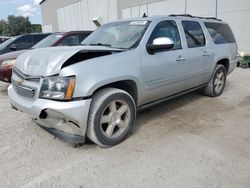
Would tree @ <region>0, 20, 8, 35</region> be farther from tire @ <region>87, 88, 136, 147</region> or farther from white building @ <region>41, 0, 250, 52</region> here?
tire @ <region>87, 88, 136, 147</region>

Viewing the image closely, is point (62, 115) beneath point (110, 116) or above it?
above

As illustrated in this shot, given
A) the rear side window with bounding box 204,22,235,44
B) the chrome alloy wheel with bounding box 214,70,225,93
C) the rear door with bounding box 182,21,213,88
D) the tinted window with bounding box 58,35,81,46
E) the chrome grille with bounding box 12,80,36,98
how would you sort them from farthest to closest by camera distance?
1. the tinted window with bounding box 58,35,81,46
2. the chrome alloy wheel with bounding box 214,70,225,93
3. the rear side window with bounding box 204,22,235,44
4. the rear door with bounding box 182,21,213,88
5. the chrome grille with bounding box 12,80,36,98

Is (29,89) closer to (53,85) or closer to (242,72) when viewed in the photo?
(53,85)

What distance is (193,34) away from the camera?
4.70 meters

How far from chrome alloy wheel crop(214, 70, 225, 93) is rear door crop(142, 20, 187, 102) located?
4.99 ft

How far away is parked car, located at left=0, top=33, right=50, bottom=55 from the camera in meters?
8.42

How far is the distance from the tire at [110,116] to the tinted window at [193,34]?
1872mm

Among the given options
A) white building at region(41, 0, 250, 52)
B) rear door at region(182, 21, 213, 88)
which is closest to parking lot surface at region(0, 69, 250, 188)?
rear door at region(182, 21, 213, 88)

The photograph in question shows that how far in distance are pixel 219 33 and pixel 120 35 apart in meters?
2.70

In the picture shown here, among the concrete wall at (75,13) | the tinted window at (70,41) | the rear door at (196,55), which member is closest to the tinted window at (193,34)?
the rear door at (196,55)

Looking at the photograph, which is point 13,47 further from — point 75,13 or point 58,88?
point 75,13

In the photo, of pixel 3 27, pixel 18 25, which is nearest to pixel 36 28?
pixel 18 25

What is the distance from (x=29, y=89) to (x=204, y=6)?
35.7 ft

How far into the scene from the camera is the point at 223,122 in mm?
4215
